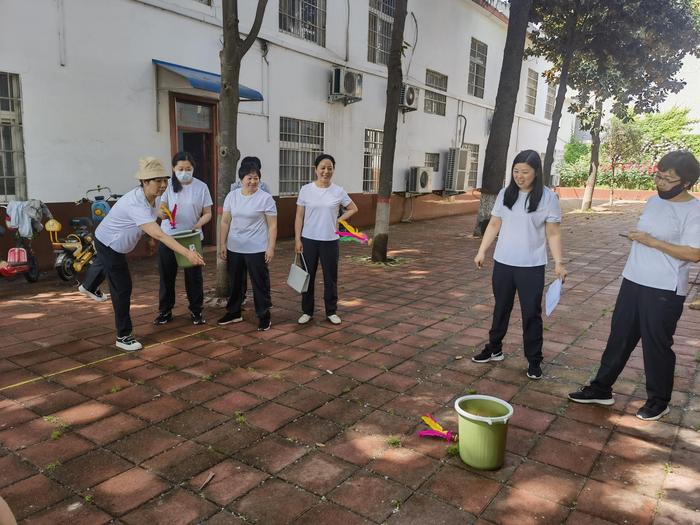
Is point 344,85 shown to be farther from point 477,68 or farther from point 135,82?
point 477,68

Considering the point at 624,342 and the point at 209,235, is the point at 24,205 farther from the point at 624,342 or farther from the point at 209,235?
the point at 624,342

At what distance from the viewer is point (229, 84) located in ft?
18.0

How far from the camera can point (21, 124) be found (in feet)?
21.8

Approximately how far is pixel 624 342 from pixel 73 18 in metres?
7.35

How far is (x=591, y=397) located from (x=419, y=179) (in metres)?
10.9

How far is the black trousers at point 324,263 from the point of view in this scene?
16.5 ft

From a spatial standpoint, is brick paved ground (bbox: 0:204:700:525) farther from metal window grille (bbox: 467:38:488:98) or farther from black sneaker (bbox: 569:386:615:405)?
metal window grille (bbox: 467:38:488:98)

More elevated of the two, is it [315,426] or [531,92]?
[531,92]

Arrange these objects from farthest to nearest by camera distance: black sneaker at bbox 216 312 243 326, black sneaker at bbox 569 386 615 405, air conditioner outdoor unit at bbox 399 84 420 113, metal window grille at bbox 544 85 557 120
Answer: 1. metal window grille at bbox 544 85 557 120
2. air conditioner outdoor unit at bbox 399 84 420 113
3. black sneaker at bbox 216 312 243 326
4. black sneaker at bbox 569 386 615 405

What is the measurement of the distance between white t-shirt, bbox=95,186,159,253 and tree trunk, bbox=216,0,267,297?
122 cm

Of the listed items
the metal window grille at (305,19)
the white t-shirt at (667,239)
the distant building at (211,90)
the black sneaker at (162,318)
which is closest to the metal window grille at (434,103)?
the distant building at (211,90)

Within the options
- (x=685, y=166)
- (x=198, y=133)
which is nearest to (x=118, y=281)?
(x=685, y=166)

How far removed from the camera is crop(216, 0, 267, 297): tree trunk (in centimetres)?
540

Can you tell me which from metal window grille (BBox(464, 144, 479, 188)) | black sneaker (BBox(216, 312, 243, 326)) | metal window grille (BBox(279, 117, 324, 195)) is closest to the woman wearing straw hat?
black sneaker (BBox(216, 312, 243, 326))
